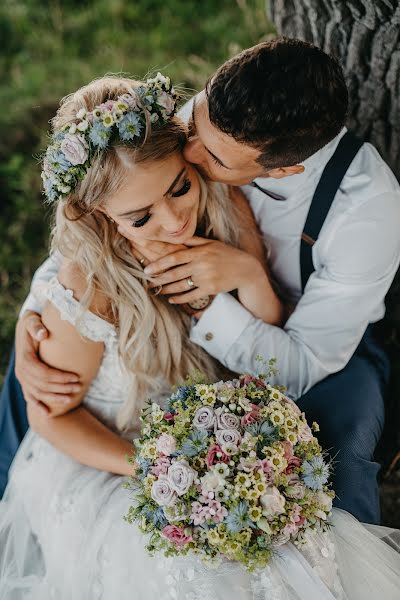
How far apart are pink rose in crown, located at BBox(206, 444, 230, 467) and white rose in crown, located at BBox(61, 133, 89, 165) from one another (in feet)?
3.36

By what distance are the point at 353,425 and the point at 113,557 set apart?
3.32 ft

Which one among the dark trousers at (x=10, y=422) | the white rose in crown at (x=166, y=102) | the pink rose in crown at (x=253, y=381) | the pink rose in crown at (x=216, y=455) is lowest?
the dark trousers at (x=10, y=422)

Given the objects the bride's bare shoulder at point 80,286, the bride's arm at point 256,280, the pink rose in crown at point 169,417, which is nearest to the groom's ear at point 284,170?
the bride's arm at point 256,280

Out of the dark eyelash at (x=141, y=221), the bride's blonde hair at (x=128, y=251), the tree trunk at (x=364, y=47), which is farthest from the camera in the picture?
the tree trunk at (x=364, y=47)

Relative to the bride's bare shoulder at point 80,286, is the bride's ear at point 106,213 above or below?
above

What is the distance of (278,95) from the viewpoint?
2055 mm

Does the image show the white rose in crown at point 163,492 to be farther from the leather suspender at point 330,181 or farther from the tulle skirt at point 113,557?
the leather suspender at point 330,181

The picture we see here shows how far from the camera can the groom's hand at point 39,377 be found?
2.56m

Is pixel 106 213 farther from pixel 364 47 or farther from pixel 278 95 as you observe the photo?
pixel 364 47

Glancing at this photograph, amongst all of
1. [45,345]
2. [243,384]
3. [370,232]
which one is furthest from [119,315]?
[370,232]

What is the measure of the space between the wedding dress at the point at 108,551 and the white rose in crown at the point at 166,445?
1.22 ft

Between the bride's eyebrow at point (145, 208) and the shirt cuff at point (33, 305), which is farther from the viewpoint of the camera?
the shirt cuff at point (33, 305)

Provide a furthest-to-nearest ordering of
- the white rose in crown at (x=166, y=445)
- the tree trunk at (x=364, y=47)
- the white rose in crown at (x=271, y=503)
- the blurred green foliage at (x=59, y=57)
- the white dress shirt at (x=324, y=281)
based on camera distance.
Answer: the blurred green foliage at (x=59, y=57) → the tree trunk at (x=364, y=47) → the white dress shirt at (x=324, y=281) → the white rose in crown at (x=166, y=445) → the white rose in crown at (x=271, y=503)

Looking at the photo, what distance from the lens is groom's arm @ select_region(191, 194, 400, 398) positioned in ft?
8.29
